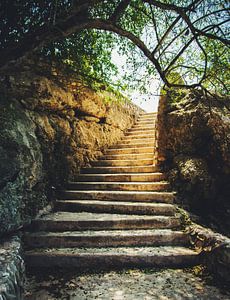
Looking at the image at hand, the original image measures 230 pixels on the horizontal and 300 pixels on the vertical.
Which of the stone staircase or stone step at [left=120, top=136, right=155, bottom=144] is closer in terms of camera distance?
the stone staircase

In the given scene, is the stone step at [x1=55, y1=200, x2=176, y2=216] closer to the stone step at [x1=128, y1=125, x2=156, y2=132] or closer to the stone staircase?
the stone staircase

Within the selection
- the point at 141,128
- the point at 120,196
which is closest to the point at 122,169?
the point at 120,196

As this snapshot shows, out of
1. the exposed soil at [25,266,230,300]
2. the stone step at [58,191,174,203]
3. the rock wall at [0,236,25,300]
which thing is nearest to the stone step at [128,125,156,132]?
the stone step at [58,191,174,203]

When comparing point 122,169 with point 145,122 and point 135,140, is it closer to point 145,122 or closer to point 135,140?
point 135,140

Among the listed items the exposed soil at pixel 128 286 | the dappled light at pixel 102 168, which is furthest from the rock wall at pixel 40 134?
the exposed soil at pixel 128 286

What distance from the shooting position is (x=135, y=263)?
2.81 m

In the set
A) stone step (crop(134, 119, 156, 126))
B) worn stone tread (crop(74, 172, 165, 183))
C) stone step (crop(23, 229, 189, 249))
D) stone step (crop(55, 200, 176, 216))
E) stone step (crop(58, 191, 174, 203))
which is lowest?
stone step (crop(23, 229, 189, 249))

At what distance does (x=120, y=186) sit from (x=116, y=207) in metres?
0.72

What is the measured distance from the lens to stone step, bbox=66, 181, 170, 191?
441 cm

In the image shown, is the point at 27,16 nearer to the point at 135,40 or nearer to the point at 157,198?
the point at 135,40

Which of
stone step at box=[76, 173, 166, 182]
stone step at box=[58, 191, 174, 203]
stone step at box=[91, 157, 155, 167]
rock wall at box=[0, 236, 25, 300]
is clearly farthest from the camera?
stone step at box=[91, 157, 155, 167]

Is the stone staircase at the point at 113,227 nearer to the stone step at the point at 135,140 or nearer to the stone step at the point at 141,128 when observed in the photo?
the stone step at the point at 135,140

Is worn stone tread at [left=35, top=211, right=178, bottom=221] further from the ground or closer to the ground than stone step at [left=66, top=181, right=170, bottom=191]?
closer to the ground

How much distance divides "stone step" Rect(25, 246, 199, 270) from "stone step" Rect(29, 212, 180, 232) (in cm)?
46
